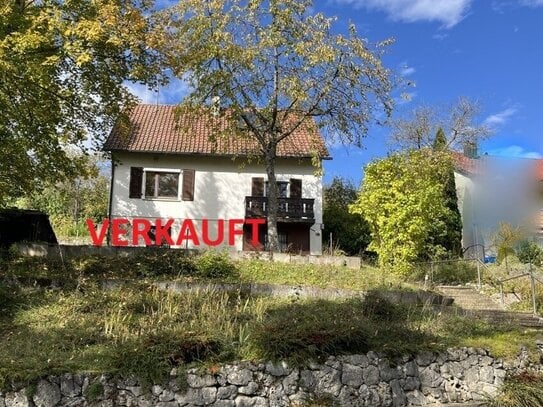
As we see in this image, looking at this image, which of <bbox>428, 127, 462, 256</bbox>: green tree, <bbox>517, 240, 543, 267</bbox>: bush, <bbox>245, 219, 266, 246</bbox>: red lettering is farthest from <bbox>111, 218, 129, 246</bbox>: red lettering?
<bbox>517, 240, 543, 267</bbox>: bush

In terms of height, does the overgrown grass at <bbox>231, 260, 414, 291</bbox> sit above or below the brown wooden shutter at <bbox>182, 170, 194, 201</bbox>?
below

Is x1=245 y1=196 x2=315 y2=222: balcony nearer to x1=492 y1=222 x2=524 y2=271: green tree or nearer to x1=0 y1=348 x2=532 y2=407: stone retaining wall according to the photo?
x1=492 y1=222 x2=524 y2=271: green tree

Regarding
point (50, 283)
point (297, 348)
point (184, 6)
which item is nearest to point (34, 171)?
point (50, 283)

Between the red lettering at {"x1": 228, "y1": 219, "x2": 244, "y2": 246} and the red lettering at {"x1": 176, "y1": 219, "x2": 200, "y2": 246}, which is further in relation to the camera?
the red lettering at {"x1": 228, "y1": 219, "x2": 244, "y2": 246}

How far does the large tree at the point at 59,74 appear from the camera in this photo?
11.0 m

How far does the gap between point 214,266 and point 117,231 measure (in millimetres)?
11844

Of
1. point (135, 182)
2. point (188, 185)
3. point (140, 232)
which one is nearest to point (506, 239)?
point (188, 185)

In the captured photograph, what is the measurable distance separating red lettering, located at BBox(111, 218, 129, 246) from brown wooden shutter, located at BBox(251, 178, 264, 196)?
6284 millimetres

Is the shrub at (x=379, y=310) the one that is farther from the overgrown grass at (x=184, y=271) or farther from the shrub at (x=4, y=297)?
the shrub at (x=4, y=297)

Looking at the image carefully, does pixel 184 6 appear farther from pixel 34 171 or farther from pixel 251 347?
pixel 251 347

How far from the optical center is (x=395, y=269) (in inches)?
711

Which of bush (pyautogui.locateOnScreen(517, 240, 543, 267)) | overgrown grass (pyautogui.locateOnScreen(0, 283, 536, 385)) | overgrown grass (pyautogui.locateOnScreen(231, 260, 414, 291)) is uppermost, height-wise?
bush (pyautogui.locateOnScreen(517, 240, 543, 267))

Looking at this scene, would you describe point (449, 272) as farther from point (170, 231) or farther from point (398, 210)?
point (170, 231)

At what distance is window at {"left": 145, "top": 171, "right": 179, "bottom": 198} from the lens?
2572 centimetres
